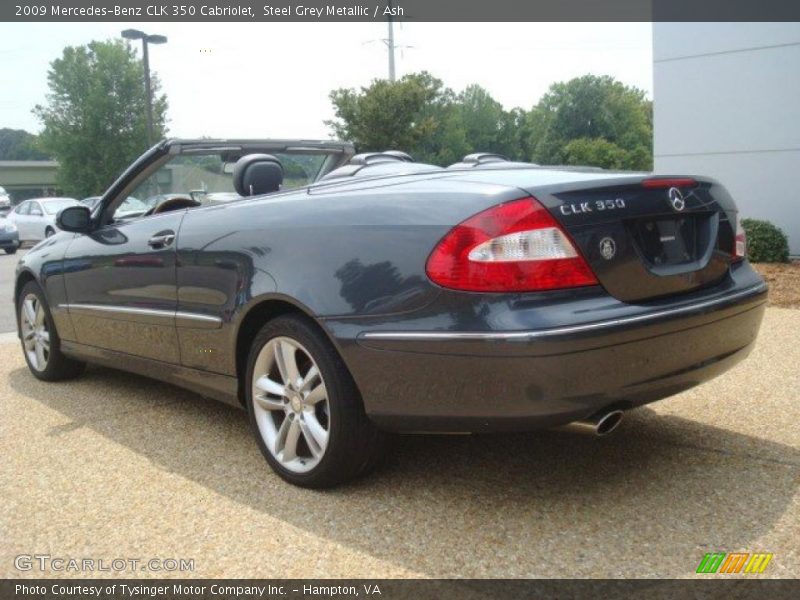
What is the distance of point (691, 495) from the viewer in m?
3.03

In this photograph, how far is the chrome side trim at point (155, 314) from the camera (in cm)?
366

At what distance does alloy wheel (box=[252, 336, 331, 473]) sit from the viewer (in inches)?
125

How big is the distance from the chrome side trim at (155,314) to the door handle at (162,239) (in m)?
0.32

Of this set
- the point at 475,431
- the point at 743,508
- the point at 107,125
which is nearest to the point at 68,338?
the point at 475,431

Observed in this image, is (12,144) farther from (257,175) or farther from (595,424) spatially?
(595,424)

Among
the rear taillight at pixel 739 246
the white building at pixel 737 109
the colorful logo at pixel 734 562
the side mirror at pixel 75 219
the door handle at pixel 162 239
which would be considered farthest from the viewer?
the white building at pixel 737 109

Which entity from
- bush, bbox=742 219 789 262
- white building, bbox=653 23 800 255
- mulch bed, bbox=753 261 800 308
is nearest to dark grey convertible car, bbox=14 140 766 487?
mulch bed, bbox=753 261 800 308

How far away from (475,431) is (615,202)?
0.93 meters

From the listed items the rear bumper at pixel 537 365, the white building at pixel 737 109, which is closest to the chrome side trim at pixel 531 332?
the rear bumper at pixel 537 365

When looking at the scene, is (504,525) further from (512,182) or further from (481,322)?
(512,182)

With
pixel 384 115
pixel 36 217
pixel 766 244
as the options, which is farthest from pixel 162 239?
pixel 384 115

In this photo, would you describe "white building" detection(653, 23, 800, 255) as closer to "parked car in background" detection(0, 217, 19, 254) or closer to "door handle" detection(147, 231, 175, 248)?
"door handle" detection(147, 231, 175, 248)

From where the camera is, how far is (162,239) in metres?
3.97
